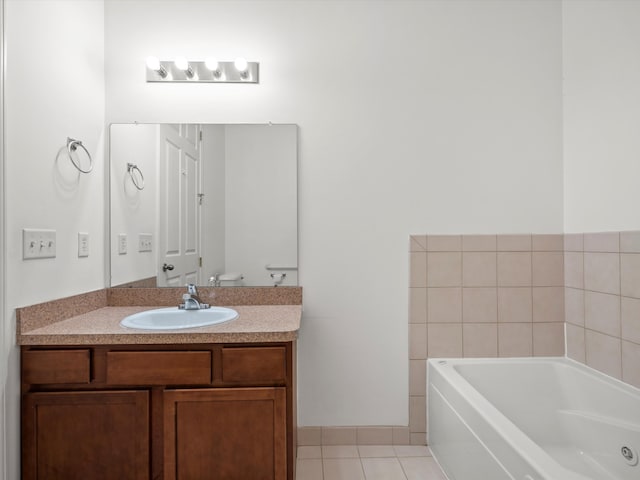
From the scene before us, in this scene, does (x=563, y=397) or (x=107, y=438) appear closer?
(x=107, y=438)

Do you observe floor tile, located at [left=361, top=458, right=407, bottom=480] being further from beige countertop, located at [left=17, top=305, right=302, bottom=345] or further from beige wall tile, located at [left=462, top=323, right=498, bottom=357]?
beige countertop, located at [left=17, top=305, right=302, bottom=345]

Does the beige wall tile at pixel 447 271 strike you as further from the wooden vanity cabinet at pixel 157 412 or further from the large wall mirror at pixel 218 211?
the wooden vanity cabinet at pixel 157 412

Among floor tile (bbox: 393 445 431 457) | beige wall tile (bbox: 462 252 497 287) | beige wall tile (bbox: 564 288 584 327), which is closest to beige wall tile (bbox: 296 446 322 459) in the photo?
floor tile (bbox: 393 445 431 457)

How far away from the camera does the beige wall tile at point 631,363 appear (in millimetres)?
1646

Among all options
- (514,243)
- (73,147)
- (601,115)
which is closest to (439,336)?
(514,243)

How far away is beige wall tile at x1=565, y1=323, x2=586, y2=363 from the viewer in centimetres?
198

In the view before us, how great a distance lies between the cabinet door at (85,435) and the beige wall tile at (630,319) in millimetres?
1987

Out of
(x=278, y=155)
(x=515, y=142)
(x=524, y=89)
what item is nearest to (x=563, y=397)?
(x=515, y=142)

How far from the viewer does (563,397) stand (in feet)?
6.32

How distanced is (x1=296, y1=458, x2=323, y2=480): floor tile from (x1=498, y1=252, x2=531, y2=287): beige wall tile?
1313 millimetres

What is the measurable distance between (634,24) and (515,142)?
657mm

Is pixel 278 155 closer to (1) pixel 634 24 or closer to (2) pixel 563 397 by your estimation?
(1) pixel 634 24

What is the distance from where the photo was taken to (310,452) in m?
2.02

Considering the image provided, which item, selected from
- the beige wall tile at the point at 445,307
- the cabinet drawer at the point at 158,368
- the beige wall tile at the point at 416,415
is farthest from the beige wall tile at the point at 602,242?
the cabinet drawer at the point at 158,368
